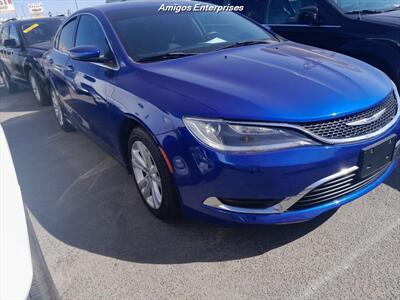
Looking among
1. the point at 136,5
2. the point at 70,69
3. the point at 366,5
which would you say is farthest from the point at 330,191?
the point at 366,5

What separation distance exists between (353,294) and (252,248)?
0.66 metres

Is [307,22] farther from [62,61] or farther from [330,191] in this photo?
[330,191]

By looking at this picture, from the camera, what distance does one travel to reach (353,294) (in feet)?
6.45

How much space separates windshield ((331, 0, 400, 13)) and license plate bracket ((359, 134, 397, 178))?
2.61 m

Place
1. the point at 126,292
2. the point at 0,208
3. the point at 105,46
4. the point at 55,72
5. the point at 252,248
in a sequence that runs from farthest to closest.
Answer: the point at 55,72
the point at 105,46
the point at 252,248
the point at 126,292
the point at 0,208

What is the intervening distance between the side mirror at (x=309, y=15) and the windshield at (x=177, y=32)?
3.83ft

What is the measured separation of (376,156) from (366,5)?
2.99 meters

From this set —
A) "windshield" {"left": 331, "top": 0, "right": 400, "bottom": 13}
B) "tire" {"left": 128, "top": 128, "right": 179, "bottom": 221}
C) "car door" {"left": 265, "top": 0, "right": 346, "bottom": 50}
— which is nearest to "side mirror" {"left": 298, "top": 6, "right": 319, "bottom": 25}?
"car door" {"left": 265, "top": 0, "right": 346, "bottom": 50}

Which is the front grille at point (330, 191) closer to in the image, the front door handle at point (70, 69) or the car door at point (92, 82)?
the car door at point (92, 82)

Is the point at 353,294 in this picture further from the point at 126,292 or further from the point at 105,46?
the point at 105,46

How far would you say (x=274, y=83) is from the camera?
225 centimetres

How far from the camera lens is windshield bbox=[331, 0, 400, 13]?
4.30 m

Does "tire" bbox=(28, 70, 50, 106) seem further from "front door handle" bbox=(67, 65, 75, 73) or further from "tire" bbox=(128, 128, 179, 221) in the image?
"tire" bbox=(128, 128, 179, 221)

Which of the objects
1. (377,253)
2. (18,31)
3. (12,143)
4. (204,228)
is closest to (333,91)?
(377,253)
